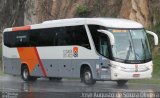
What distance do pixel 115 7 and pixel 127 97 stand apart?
21.7 metres

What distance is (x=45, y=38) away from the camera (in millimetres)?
31828

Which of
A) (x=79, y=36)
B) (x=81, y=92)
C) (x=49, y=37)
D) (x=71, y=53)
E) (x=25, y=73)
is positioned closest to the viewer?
(x=81, y=92)

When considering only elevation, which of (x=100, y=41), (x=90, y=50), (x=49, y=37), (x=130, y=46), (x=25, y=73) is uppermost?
(x=49, y=37)

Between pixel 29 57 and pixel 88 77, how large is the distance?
6493mm

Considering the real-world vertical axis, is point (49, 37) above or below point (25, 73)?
above

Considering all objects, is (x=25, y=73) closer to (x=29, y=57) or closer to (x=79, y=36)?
(x=29, y=57)

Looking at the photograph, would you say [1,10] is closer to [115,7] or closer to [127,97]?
[115,7]

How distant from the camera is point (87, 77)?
92.6 feet

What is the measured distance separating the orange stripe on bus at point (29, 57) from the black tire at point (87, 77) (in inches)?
201

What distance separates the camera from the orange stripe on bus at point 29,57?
33128 mm

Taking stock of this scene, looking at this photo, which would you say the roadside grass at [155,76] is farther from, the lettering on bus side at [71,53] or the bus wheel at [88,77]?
the lettering on bus side at [71,53]

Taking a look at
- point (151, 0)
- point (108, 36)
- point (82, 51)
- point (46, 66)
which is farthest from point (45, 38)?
point (151, 0)

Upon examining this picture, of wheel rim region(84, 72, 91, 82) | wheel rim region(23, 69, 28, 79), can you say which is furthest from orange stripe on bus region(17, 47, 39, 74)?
wheel rim region(84, 72, 91, 82)

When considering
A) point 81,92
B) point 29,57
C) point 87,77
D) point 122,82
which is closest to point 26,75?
point 29,57
